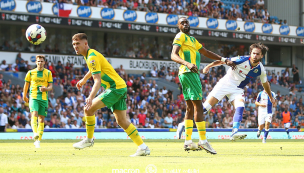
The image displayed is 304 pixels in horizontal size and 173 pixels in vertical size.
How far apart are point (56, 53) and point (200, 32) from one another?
10.6 metres

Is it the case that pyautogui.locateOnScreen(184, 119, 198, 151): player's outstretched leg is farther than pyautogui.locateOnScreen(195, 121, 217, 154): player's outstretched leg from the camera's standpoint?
Yes

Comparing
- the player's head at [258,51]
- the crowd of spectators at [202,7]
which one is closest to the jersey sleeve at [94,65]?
the player's head at [258,51]

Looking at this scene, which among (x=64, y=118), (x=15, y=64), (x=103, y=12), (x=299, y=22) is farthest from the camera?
(x=299, y=22)

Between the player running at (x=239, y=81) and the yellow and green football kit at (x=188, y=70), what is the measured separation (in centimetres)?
204

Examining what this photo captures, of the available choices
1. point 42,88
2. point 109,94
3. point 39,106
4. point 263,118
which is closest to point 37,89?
point 42,88

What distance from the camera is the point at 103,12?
30.3m

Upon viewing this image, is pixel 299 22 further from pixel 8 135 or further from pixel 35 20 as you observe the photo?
pixel 8 135

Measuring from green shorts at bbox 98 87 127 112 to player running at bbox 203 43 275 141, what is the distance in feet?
11.4


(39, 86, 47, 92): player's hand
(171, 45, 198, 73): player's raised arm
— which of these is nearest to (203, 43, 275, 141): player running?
(171, 45, 198, 73): player's raised arm

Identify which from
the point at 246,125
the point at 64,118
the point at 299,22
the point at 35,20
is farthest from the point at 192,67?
the point at 299,22

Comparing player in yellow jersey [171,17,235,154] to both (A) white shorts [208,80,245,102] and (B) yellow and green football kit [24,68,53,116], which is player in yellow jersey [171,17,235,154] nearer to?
(A) white shorts [208,80,245,102]

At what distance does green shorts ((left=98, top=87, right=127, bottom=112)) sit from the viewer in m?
7.93

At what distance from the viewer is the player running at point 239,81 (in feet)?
35.4

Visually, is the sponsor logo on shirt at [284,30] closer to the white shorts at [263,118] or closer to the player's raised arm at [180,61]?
the white shorts at [263,118]
